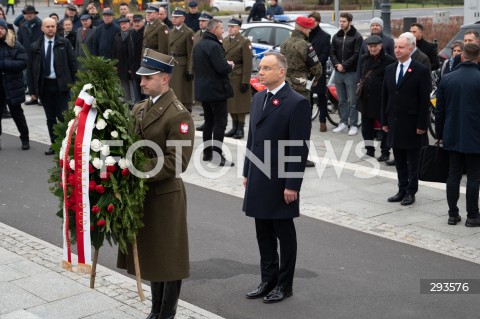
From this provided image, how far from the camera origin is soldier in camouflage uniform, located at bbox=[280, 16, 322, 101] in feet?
39.4

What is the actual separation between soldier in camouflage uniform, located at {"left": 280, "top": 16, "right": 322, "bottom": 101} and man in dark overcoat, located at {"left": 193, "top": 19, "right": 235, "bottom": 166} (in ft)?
3.44

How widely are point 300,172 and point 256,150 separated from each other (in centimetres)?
46

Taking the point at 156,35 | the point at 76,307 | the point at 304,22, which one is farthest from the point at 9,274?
the point at 156,35

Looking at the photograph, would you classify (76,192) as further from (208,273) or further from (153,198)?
(208,273)

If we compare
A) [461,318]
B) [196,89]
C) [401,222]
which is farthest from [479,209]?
[196,89]

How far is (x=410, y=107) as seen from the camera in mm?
10352

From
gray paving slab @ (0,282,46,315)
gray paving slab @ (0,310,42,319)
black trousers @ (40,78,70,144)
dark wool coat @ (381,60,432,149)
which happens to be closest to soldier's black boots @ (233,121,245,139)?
black trousers @ (40,78,70,144)

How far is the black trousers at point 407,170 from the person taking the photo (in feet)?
34.3

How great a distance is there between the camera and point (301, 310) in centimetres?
703

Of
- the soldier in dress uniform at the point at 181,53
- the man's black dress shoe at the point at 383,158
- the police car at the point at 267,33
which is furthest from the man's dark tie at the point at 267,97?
the police car at the point at 267,33

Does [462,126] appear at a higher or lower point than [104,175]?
lower

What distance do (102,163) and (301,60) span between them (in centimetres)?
641

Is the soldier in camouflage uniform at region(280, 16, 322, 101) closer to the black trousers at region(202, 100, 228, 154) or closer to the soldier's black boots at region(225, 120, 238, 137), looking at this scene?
the black trousers at region(202, 100, 228, 154)

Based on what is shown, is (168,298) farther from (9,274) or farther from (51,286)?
(9,274)
